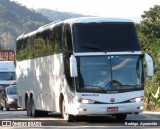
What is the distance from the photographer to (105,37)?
19.0 meters

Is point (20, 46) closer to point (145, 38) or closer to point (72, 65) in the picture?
point (72, 65)

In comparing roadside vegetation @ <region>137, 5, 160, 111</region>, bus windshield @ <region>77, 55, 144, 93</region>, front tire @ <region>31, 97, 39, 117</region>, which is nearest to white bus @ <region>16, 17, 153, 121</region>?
bus windshield @ <region>77, 55, 144, 93</region>

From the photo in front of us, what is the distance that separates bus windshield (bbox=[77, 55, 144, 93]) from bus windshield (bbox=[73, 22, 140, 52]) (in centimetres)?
37

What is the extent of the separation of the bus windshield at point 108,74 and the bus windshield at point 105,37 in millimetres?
374

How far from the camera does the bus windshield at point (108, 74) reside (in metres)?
18.3

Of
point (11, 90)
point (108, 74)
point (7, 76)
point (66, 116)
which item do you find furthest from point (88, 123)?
point (7, 76)

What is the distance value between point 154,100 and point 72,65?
1210 cm

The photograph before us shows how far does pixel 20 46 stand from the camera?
28.6 meters

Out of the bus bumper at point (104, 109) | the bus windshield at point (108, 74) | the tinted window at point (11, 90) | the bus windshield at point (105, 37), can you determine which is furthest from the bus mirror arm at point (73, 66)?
the tinted window at point (11, 90)

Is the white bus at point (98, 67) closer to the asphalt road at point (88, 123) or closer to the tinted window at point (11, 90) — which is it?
the asphalt road at point (88, 123)

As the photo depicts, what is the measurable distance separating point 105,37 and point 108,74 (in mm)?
1322

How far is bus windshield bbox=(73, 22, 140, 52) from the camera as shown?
61.3 ft

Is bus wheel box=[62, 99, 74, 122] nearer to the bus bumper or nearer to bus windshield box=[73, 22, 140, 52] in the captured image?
the bus bumper

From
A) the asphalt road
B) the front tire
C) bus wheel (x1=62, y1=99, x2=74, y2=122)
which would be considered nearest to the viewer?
the asphalt road
